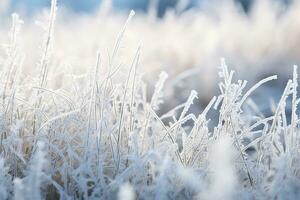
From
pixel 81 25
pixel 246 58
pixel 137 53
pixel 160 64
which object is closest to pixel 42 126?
pixel 137 53

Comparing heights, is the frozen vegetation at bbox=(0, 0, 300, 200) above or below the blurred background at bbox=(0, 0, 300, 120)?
below

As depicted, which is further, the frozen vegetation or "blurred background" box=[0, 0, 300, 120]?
"blurred background" box=[0, 0, 300, 120]

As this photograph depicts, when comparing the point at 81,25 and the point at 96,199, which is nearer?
the point at 96,199

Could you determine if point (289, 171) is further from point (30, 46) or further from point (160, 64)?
point (30, 46)

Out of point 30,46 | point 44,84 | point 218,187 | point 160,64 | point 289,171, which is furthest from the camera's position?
point 30,46

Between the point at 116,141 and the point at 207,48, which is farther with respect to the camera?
the point at 207,48

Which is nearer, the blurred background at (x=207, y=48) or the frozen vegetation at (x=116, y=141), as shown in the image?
the frozen vegetation at (x=116, y=141)

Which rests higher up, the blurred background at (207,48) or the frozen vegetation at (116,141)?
the blurred background at (207,48)

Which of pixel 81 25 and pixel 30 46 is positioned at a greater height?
pixel 81 25

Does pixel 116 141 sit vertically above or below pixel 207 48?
below

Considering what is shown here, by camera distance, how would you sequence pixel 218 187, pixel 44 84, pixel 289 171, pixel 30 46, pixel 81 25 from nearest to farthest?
pixel 218 187, pixel 289 171, pixel 44 84, pixel 30 46, pixel 81 25

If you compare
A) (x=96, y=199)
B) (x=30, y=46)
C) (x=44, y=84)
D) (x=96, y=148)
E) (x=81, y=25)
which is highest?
(x=81, y=25)
